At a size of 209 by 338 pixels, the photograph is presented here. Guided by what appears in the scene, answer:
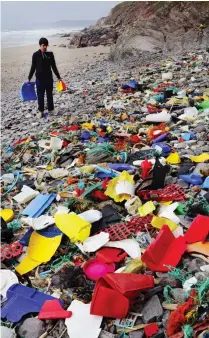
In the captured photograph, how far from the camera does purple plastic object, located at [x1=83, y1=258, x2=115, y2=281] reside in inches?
133

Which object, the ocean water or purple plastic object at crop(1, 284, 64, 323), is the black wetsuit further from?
the ocean water

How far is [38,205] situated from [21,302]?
174 cm

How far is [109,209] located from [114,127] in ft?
11.0

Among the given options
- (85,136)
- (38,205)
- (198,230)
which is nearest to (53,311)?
(198,230)

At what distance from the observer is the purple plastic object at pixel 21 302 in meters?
3.19

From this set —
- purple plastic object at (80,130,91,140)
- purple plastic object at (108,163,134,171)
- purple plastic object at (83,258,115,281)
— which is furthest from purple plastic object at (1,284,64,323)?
purple plastic object at (80,130,91,140)

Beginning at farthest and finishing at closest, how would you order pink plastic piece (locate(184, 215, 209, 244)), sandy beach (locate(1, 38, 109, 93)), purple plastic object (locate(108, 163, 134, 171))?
sandy beach (locate(1, 38, 109, 93))
purple plastic object (locate(108, 163, 134, 171))
pink plastic piece (locate(184, 215, 209, 244))

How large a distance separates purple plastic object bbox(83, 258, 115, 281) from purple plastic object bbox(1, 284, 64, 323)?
377mm

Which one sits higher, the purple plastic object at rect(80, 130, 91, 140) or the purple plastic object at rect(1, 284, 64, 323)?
the purple plastic object at rect(80, 130, 91, 140)

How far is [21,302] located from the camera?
328 centimetres

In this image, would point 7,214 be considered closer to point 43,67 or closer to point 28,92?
A: point 43,67

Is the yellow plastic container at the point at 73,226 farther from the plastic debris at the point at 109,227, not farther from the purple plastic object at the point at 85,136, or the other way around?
the purple plastic object at the point at 85,136

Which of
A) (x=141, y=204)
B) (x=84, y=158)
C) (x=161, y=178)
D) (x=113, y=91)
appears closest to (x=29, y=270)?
(x=141, y=204)

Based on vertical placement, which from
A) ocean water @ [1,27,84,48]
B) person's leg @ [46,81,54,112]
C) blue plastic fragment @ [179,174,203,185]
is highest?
ocean water @ [1,27,84,48]
